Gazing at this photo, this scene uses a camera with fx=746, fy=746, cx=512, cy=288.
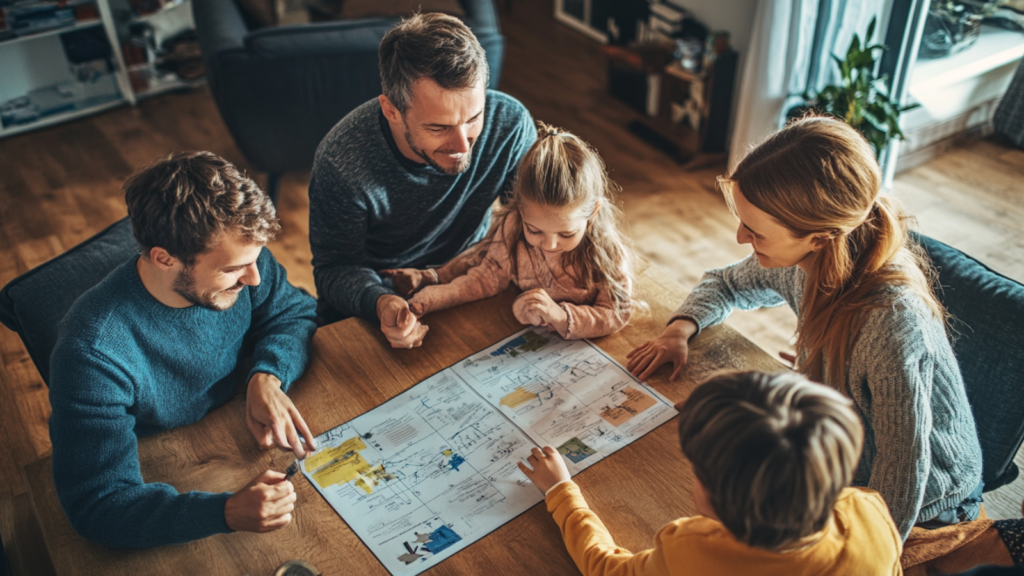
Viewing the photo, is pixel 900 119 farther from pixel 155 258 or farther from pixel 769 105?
pixel 155 258

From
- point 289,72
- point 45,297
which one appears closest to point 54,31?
point 289,72

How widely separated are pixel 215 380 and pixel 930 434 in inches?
48.4

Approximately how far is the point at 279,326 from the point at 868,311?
105 centimetres

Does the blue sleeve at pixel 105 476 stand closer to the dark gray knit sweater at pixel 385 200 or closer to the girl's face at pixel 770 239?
the dark gray knit sweater at pixel 385 200

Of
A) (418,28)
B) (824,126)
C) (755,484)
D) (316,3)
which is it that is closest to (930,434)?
(824,126)

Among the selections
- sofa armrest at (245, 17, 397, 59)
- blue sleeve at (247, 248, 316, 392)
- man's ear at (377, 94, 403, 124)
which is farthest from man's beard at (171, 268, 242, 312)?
sofa armrest at (245, 17, 397, 59)

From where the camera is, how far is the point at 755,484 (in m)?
0.77

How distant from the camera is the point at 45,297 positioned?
146 centimetres

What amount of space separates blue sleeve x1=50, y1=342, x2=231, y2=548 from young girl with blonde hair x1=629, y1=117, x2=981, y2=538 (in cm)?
78

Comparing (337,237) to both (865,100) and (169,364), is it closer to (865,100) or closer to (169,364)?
(169,364)

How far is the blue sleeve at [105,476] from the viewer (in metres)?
1.07

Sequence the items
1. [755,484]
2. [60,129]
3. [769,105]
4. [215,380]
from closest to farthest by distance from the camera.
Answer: [755,484]
[215,380]
[769,105]
[60,129]

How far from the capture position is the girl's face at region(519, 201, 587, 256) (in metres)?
1.43

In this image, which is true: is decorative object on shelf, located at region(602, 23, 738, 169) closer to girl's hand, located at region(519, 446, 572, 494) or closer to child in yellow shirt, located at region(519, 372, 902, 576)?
girl's hand, located at region(519, 446, 572, 494)
